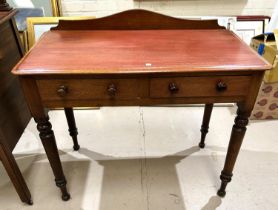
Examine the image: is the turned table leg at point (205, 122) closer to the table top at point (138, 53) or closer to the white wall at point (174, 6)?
the table top at point (138, 53)

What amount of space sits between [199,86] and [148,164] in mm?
759

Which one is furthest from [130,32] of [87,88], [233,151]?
[233,151]

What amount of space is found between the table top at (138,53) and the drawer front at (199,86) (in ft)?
0.17

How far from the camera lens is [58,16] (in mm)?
1873

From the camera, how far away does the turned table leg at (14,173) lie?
1.11 meters

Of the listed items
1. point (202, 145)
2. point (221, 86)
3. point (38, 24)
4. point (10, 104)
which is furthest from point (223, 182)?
point (38, 24)

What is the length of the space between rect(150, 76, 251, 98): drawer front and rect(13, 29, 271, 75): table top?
0.05 metres

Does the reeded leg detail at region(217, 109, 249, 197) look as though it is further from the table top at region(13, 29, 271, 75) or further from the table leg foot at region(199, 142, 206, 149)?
the table leg foot at region(199, 142, 206, 149)

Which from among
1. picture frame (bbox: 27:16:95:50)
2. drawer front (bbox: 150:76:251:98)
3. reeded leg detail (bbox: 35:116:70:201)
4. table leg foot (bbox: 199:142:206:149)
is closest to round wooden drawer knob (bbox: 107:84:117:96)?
drawer front (bbox: 150:76:251:98)

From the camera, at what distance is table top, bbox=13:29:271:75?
883 mm

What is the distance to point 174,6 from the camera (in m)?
1.86

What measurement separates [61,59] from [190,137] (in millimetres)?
1113

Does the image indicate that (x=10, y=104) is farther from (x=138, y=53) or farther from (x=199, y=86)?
(x=199, y=86)

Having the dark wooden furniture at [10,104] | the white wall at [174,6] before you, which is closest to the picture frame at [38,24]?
the white wall at [174,6]
